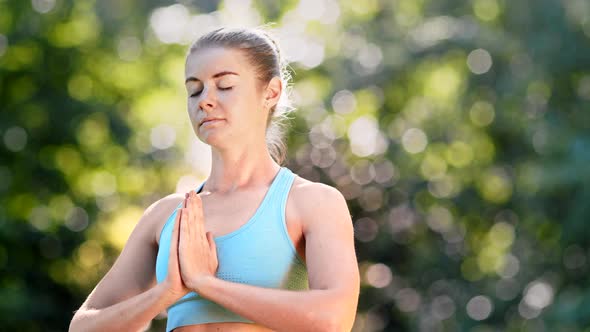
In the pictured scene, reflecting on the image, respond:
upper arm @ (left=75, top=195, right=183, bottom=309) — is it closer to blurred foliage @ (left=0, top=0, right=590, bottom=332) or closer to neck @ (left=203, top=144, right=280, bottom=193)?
neck @ (left=203, top=144, right=280, bottom=193)

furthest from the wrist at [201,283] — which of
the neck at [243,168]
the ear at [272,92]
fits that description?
the ear at [272,92]

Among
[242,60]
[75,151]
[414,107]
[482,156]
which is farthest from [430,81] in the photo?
[242,60]

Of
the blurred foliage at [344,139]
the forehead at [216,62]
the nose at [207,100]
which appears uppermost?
the forehead at [216,62]

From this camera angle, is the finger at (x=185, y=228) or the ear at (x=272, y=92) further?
the ear at (x=272, y=92)

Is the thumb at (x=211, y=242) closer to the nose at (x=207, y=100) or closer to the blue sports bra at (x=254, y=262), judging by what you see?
the blue sports bra at (x=254, y=262)

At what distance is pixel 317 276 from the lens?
2668mm

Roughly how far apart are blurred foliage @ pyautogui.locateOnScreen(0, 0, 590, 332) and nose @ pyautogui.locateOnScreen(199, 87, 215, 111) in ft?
36.4

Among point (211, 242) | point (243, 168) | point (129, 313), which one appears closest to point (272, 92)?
point (243, 168)

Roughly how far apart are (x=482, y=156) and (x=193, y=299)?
14674 millimetres

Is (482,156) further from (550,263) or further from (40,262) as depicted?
(40,262)

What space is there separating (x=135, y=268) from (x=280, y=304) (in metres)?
0.62

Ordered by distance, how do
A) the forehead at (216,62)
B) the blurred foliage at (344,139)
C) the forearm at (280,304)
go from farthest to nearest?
1. the blurred foliage at (344,139)
2. the forehead at (216,62)
3. the forearm at (280,304)

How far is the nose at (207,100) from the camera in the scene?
9.34 feet

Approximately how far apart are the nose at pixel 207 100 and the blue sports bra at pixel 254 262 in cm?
31
